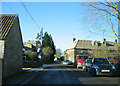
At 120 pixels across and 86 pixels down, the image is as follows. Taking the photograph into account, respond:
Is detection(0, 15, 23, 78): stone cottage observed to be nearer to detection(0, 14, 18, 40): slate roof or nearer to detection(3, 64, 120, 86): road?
detection(0, 14, 18, 40): slate roof

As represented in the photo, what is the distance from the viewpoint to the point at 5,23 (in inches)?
620

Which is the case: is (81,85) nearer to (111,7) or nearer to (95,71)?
(95,71)

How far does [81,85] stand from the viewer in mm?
9391

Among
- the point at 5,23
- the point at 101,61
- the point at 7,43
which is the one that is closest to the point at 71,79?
the point at 101,61

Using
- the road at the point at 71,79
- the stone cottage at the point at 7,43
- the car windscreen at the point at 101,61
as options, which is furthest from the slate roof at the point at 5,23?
the car windscreen at the point at 101,61

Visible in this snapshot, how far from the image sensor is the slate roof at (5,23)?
14.1 meters

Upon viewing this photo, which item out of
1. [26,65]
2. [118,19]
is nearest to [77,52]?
[26,65]

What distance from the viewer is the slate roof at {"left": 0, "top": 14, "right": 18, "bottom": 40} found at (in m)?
14.1

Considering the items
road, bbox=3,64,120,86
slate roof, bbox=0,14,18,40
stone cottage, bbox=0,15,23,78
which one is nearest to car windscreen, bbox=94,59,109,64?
road, bbox=3,64,120,86

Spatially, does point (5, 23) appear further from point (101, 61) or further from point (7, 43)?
point (101, 61)

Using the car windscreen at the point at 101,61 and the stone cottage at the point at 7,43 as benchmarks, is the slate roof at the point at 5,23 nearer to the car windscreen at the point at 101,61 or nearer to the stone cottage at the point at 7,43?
the stone cottage at the point at 7,43

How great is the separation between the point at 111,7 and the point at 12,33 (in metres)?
9.95

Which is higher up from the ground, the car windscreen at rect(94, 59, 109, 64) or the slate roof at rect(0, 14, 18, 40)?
the slate roof at rect(0, 14, 18, 40)

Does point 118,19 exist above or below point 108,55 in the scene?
above
